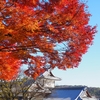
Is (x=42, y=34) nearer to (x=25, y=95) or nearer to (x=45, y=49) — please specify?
(x=45, y=49)

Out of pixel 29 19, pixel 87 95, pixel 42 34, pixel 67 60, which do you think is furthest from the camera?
pixel 87 95

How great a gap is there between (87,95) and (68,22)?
93.8 feet

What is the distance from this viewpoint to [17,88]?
1164 inches

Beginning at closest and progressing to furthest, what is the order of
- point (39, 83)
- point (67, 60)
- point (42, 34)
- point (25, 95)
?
1. point (42, 34)
2. point (67, 60)
3. point (25, 95)
4. point (39, 83)

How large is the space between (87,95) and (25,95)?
1089 cm

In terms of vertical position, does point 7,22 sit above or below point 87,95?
above

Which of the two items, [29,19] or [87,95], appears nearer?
[29,19]

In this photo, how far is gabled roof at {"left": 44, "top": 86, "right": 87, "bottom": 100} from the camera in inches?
1328

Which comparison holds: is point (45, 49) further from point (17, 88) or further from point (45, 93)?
point (45, 93)

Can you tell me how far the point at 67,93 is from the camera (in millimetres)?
35156

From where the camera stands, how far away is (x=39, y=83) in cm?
3136

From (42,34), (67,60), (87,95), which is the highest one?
(42,34)

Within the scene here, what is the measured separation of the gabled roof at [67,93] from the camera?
3372 cm

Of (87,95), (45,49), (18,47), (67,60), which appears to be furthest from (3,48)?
(87,95)
